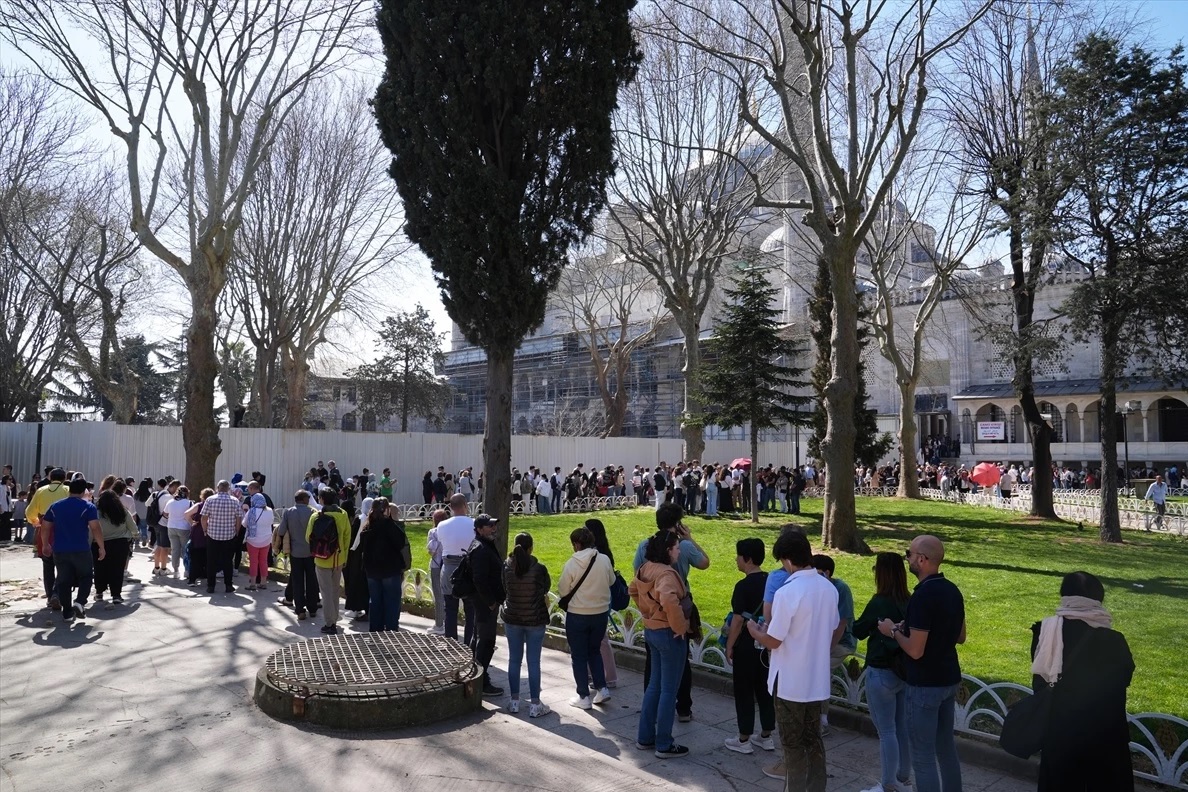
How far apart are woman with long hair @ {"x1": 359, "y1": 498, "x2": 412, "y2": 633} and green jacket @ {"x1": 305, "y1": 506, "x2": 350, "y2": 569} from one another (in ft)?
1.93

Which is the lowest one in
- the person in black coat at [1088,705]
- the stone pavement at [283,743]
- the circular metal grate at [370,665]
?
the stone pavement at [283,743]

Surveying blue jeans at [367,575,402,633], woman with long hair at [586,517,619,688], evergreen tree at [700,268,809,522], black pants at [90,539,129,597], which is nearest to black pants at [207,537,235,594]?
black pants at [90,539,129,597]

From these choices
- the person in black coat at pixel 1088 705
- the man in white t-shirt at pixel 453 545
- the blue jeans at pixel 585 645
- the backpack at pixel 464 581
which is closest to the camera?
the person in black coat at pixel 1088 705

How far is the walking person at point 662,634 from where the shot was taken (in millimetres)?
5500

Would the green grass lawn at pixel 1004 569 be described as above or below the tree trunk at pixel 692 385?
below

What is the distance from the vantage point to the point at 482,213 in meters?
9.92

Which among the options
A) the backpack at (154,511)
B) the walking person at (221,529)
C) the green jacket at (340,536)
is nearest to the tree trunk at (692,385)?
the backpack at (154,511)

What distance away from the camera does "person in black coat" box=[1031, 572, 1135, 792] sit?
378 cm

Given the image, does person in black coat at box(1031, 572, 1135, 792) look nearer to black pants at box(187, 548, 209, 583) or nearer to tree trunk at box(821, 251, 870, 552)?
tree trunk at box(821, 251, 870, 552)

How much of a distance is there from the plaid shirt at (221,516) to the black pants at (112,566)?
110cm

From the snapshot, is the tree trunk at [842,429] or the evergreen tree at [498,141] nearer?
the evergreen tree at [498,141]

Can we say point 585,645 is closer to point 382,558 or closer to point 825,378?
point 382,558

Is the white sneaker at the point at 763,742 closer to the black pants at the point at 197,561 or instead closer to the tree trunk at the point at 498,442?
the tree trunk at the point at 498,442

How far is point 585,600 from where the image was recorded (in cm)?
632
